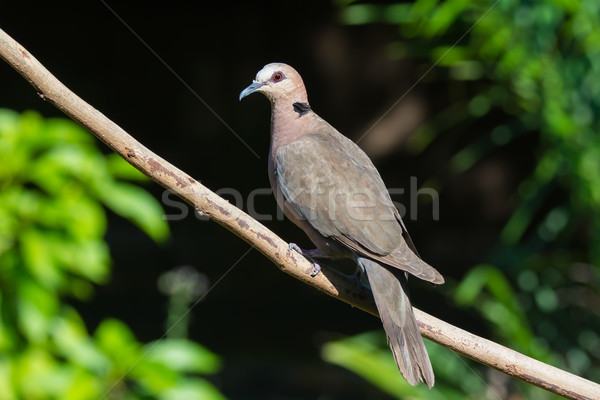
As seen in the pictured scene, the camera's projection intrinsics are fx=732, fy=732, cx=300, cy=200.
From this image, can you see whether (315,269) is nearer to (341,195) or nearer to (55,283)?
(341,195)

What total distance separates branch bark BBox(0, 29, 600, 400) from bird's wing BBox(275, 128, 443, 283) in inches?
12.3

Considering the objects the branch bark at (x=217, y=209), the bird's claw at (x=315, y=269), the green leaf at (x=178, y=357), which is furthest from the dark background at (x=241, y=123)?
the branch bark at (x=217, y=209)

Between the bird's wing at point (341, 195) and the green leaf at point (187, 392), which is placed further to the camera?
the bird's wing at point (341, 195)

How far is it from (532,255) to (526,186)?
36cm

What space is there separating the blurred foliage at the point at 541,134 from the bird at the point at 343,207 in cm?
63

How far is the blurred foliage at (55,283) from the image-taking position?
2188mm

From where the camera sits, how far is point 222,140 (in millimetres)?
5605

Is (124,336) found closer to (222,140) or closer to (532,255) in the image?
(532,255)

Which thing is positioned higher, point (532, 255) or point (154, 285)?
point (532, 255)

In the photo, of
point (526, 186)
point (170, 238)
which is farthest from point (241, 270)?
point (526, 186)

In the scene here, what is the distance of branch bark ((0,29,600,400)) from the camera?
1858 mm

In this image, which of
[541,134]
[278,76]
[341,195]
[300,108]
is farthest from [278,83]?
[541,134]

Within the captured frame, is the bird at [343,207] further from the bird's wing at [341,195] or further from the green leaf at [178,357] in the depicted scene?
the green leaf at [178,357]

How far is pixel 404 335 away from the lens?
83.8 inches
